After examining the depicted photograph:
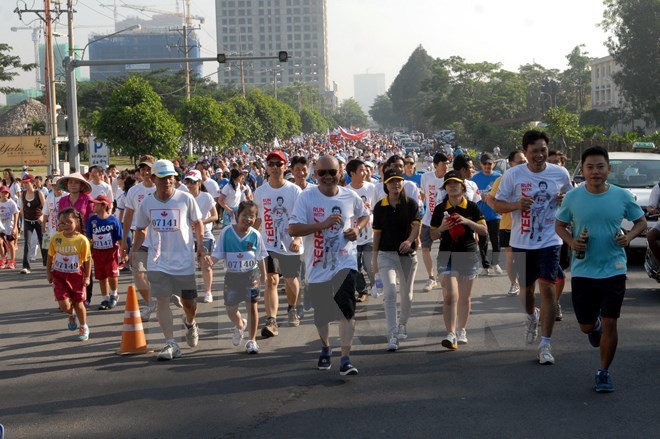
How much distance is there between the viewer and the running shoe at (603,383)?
6.87 m

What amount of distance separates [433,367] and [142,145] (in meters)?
27.3

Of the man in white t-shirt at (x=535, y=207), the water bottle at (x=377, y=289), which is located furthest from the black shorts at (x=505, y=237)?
the man in white t-shirt at (x=535, y=207)

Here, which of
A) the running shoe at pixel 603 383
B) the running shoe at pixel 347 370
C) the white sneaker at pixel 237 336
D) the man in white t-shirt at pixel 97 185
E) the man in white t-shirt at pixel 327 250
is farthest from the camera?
the man in white t-shirt at pixel 97 185

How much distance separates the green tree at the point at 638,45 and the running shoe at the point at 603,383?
6359 centimetres

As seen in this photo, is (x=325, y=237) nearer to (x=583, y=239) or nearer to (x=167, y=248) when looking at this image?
(x=167, y=248)

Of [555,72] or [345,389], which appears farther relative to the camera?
[555,72]

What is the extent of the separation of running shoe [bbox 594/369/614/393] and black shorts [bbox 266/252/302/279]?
402cm

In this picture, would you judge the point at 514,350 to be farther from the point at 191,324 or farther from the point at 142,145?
the point at 142,145

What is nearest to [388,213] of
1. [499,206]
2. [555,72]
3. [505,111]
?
[499,206]

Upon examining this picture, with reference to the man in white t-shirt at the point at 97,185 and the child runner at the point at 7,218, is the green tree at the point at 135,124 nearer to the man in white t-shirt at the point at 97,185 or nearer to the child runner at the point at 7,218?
the child runner at the point at 7,218

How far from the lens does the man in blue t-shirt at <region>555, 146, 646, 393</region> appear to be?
6941 millimetres

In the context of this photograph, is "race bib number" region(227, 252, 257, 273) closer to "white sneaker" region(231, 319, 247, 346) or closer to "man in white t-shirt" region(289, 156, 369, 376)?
"white sneaker" region(231, 319, 247, 346)

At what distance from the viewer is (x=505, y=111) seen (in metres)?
95.2

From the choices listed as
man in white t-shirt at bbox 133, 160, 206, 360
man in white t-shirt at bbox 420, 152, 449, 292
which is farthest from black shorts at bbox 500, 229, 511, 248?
man in white t-shirt at bbox 133, 160, 206, 360
